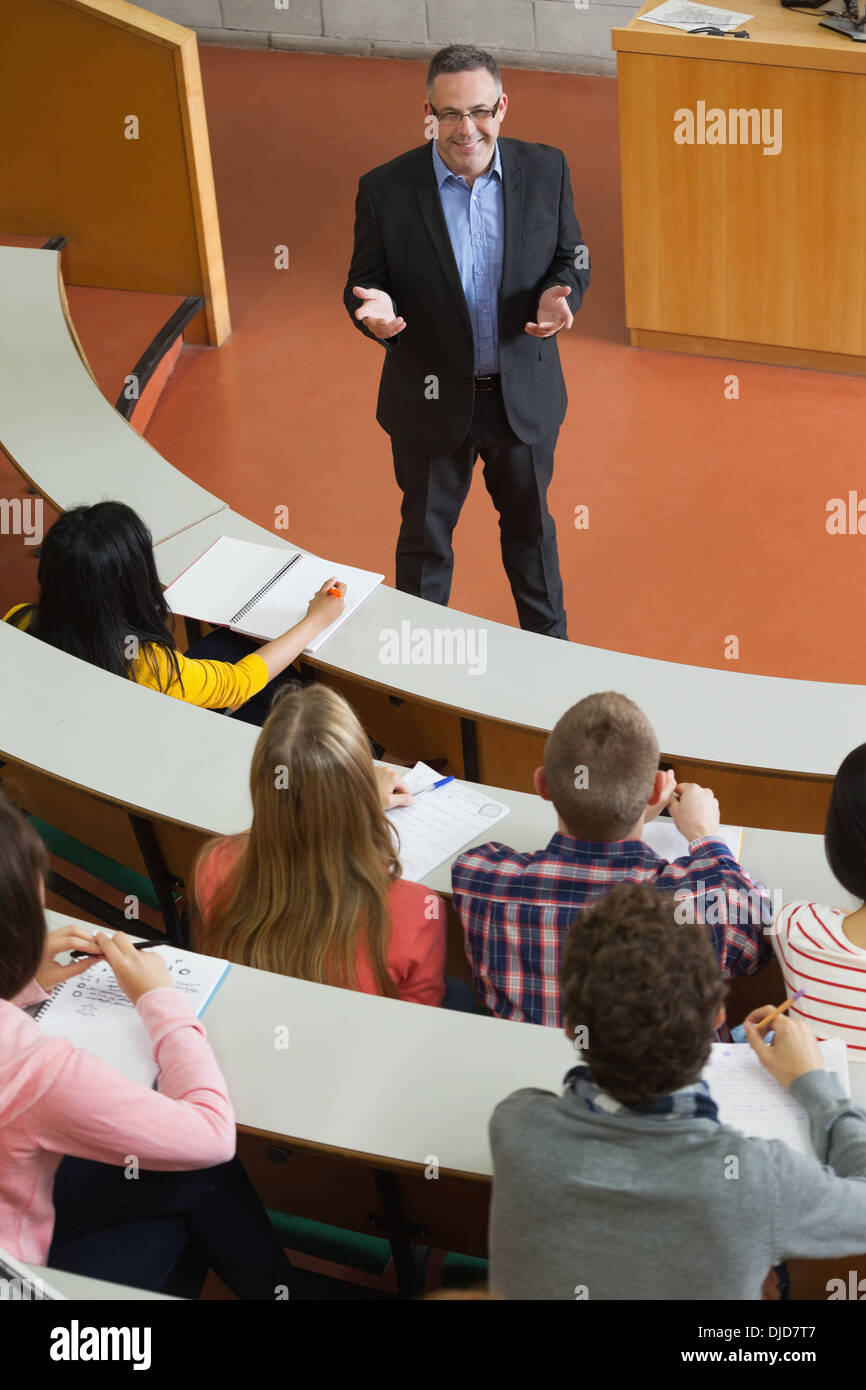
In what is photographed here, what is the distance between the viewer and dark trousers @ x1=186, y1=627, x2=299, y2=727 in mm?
3240

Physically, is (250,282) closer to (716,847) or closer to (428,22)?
(428,22)

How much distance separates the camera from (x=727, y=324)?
5.07 metres

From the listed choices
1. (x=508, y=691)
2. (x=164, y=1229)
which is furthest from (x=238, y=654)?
(x=164, y=1229)

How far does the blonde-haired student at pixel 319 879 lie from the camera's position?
6.75 ft

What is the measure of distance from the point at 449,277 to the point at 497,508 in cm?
65

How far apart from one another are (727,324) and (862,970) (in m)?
3.57

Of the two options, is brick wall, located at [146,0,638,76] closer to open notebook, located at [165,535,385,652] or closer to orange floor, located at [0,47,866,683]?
orange floor, located at [0,47,866,683]

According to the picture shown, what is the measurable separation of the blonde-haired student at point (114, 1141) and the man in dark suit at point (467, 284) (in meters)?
1.79

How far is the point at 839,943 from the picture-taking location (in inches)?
78.5

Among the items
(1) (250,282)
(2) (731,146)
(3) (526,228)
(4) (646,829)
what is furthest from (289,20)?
(4) (646,829)

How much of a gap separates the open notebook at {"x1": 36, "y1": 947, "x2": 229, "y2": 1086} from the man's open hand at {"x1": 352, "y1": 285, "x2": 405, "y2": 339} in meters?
1.65
